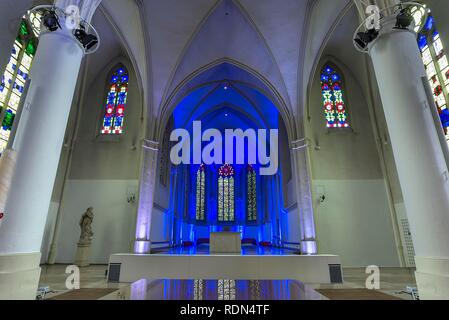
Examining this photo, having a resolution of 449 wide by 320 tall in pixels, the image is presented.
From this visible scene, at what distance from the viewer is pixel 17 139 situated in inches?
148

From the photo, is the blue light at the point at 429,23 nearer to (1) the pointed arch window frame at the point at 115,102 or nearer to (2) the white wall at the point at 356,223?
(2) the white wall at the point at 356,223

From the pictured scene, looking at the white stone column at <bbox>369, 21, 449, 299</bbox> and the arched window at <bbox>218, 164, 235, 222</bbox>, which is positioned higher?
the arched window at <bbox>218, 164, 235, 222</bbox>

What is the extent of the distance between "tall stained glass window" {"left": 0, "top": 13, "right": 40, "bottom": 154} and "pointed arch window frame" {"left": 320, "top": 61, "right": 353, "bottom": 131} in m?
11.8

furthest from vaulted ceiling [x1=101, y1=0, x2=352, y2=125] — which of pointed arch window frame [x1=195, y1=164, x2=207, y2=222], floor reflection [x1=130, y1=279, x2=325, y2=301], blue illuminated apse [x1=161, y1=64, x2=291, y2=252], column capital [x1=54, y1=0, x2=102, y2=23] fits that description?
pointed arch window frame [x1=195, y1=164, x2=207, y2=222]

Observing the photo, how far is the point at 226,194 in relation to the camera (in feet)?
82.7

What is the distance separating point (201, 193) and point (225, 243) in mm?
15211

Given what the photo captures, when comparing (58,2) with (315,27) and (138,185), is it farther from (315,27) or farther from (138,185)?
(315,27)

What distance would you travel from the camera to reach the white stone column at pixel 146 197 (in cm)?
1054

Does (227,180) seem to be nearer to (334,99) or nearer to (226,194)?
(226,194)

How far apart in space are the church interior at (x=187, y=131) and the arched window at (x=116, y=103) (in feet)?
0.20

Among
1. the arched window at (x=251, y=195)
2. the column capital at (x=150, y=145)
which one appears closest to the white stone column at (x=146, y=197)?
the column capital at (x=150, y=145)

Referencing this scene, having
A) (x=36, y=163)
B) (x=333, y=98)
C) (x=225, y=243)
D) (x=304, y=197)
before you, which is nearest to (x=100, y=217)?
(x=225, y=243)

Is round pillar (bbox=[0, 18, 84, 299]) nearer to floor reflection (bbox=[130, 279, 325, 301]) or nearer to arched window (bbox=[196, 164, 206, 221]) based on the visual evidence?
floor reflection (bbox=[130, 279, 325, 301])

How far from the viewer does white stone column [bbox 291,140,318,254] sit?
10.4 meters
